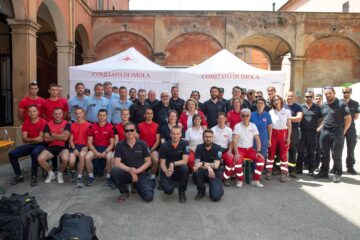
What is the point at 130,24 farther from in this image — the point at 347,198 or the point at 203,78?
the point at 347,198

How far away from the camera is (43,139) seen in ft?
20.0

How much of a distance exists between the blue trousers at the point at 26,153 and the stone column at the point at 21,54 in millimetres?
2862

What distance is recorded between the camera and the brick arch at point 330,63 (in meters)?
18.6

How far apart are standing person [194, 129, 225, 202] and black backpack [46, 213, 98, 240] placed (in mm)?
2282

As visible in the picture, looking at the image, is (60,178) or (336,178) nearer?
(60,178)

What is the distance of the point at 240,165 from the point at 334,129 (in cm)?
212

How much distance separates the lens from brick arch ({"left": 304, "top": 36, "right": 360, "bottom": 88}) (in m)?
18.6

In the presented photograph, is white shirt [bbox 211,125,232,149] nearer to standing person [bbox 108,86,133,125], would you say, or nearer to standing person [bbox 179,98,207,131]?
standing person [bbox 179,98,207,131]

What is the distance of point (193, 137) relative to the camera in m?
6.03

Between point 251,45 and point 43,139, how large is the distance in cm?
1887

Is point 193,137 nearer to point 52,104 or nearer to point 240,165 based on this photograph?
point 240,165

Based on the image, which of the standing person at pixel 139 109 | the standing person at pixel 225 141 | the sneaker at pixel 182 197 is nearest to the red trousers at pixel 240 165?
the standing person at pixel 225 141

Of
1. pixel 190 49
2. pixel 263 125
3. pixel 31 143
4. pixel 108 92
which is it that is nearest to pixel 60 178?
pixel 31 143

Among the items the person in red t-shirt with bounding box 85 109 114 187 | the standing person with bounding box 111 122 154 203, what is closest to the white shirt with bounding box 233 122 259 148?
the standing person with bounding box 111 122 154 203
